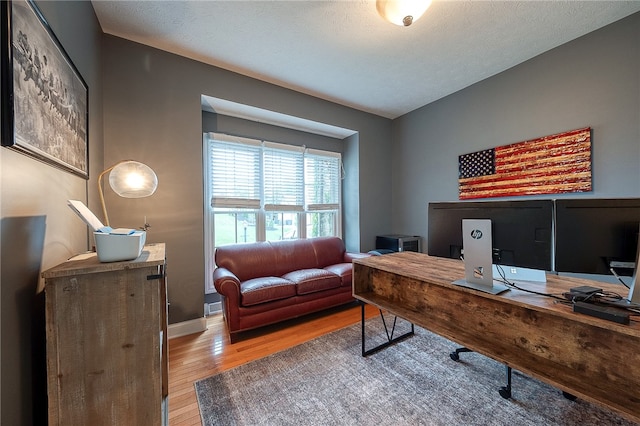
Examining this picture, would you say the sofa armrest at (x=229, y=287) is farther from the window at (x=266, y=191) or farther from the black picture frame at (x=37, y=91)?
the black picture frame at (x=37, y=91)

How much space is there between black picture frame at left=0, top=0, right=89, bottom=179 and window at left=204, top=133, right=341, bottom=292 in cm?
161

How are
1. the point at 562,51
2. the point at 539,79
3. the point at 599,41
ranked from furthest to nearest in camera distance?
the point at 539,79 → the point at 562,51 → the point at 599,41

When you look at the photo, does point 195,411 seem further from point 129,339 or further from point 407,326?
point 407,326

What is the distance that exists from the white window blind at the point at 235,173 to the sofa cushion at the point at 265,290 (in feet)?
3.92

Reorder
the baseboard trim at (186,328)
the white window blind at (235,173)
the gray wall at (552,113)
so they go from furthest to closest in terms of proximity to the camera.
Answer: the white window blind at (235,173) → the baseboard trim at (186,328) → the gray wall at (552,113)

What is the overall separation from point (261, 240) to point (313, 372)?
196cm

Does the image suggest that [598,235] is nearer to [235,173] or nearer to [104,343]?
[104,343]

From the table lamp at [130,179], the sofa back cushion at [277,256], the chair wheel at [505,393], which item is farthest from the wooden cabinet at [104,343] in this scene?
the chair wheel at [505,393]

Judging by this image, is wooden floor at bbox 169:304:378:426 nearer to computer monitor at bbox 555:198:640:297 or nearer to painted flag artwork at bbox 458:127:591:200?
computer monitor at bbox 555:198:640:297

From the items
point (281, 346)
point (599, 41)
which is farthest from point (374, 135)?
point (281, 346)

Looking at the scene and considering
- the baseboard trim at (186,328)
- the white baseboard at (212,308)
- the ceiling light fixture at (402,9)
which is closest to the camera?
the ceiling light fixture at (402,9)

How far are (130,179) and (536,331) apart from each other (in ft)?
8.01

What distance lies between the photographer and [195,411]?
1506 millimetres

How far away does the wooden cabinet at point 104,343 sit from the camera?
94 centimetres
